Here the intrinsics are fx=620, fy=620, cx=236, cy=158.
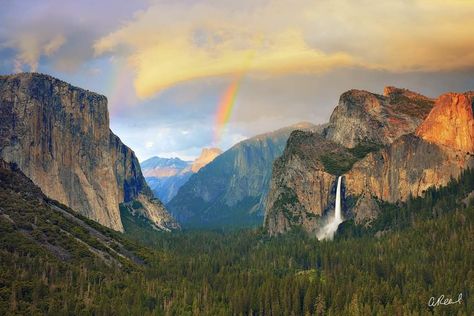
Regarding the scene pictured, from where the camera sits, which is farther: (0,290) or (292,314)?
(292,314)

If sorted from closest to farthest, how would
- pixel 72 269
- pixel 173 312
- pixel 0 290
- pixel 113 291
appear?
pixel 0 290
pixel 173 312
pixel 113 291
pixel 72 269

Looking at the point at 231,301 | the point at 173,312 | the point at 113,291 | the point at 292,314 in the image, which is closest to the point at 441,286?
the point at 292,314

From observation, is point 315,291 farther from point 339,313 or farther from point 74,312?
point 74,312

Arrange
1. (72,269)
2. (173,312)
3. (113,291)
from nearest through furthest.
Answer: (173,312)
(113,291)
(72,269)

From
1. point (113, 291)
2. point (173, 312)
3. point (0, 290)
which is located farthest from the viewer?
point (113, 291)

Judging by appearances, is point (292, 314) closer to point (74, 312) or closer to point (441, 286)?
point (441, 286)

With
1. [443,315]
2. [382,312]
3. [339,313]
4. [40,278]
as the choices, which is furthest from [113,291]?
[443,315]

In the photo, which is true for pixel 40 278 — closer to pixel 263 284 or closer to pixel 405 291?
pixel 263 284

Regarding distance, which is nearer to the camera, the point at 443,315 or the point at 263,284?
the point at 443,315
